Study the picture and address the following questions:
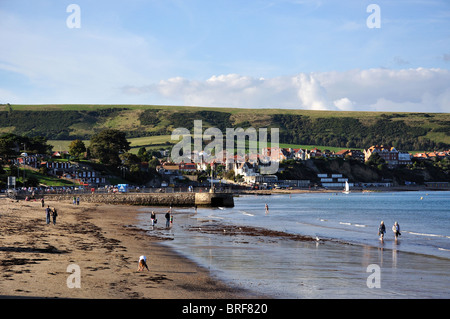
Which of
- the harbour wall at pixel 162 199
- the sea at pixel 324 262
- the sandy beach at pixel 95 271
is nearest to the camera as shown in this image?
the sandy beach at pixel 95 271

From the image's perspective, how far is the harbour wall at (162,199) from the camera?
3100 inches

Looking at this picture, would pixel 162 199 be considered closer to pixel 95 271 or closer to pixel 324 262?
pixel 324 262

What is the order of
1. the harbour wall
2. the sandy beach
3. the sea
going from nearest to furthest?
the sandy beach → the sea → the harbour wall

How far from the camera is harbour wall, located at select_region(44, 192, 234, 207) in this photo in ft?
258

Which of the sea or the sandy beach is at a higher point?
the sandy beach

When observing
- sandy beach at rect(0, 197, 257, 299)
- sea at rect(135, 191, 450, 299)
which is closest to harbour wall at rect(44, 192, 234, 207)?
sea at rect(135, 191, 450, 299)

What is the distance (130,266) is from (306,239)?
17403mm

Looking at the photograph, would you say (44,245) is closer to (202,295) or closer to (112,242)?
(112,242)

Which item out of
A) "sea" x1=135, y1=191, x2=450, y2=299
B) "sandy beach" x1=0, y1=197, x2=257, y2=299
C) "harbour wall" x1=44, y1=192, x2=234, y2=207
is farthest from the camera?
"harbour wall" x1=44, y1=192, x2=234, y2=207

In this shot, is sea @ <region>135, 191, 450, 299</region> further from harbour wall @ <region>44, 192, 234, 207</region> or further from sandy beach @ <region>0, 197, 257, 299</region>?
harbour wall @ <region>44, 192, 234, 207</region>

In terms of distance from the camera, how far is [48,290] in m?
14.0

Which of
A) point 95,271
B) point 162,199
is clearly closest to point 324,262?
point 95,271

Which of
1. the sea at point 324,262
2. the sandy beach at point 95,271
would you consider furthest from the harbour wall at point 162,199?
the sandy beach at point 95,271

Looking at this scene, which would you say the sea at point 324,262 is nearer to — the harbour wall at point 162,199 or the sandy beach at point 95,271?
A: the sandy beach at point 95,271
